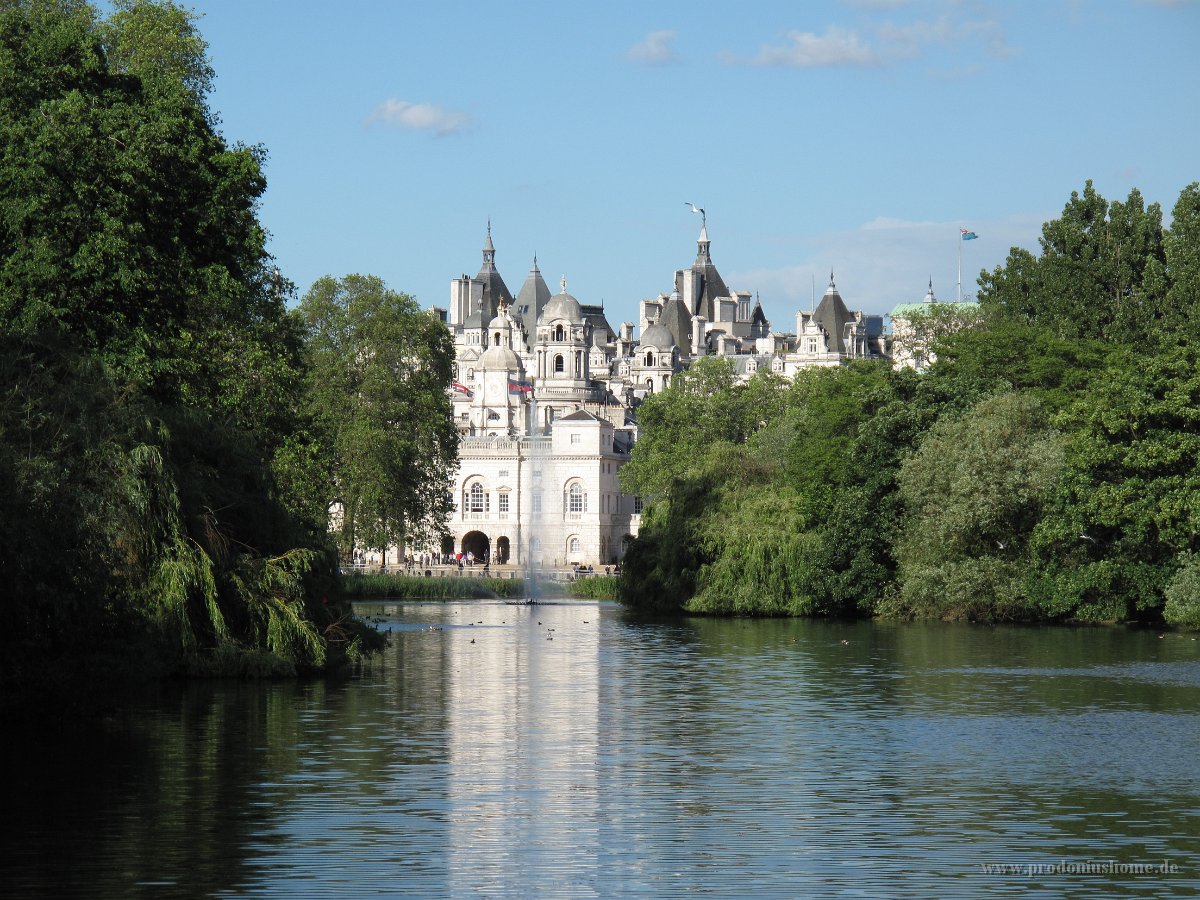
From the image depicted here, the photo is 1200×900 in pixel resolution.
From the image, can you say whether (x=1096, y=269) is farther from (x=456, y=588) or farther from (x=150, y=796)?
(x=150, y=796)

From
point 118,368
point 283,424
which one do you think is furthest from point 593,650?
point 118,368

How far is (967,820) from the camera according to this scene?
18531 mm

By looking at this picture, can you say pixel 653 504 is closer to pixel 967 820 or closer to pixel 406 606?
pixel 406 606

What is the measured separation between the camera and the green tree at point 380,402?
67.5 m

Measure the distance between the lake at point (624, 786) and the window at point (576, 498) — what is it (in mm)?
Answer: 105105

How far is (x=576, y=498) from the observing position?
142 meters

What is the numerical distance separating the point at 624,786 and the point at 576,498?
121 metres

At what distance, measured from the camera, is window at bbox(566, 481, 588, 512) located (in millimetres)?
141625

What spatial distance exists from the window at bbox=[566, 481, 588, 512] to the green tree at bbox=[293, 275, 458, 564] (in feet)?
220

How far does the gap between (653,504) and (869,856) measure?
2033 inches

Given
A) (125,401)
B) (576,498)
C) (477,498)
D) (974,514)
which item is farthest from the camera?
(477,498)

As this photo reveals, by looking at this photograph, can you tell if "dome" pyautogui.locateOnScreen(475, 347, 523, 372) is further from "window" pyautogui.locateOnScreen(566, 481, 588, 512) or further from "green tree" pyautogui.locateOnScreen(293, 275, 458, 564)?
"green tree" pyautogui.locateOnScreen(293, 275, 458, 564)

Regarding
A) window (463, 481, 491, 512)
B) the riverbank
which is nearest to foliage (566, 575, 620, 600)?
the riverbank

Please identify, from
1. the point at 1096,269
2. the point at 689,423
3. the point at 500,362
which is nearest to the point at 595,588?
the point at 1096,269
